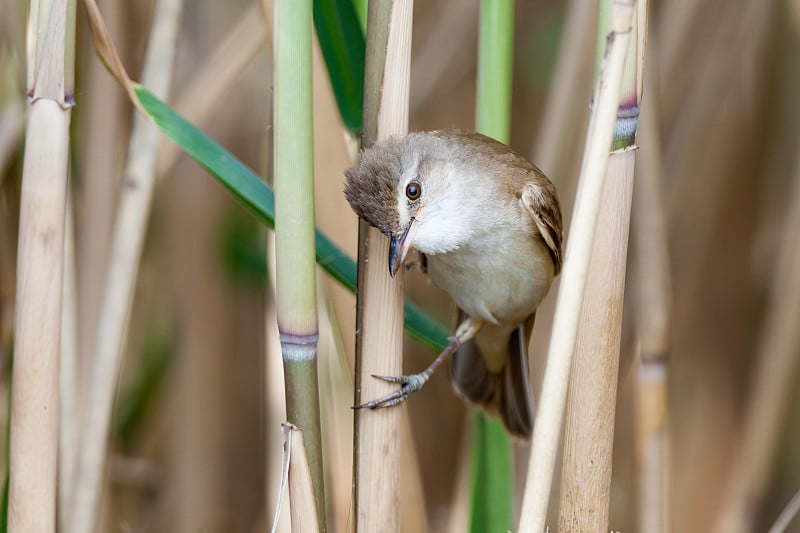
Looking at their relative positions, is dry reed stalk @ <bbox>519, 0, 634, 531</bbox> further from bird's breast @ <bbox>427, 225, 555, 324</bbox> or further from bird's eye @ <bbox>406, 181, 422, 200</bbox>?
bird's breast @ <bbox>427, 225, 555, 324</bbox>

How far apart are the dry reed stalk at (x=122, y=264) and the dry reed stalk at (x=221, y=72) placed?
0.35m

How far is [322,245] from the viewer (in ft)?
4.59

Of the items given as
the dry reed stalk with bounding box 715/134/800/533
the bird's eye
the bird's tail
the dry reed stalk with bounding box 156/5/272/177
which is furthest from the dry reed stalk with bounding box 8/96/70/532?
the dry reed stalk with bounding box 715/134/800/533

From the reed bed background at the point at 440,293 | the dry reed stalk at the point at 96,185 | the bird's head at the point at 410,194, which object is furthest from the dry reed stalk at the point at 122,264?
the bird's head at the point at 410,194

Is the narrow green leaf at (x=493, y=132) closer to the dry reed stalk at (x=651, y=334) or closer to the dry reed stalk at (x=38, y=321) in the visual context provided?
the dry reed stalk at (x=651, y=334)

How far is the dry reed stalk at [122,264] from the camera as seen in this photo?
173cm

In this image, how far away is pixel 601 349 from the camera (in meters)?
1.19

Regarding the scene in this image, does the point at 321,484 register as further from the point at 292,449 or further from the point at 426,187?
the point at 426,187

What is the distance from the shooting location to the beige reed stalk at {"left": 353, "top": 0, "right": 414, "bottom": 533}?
1229mm

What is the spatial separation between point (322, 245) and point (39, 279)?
16.8 inches

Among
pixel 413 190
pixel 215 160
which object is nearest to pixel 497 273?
pixel 413 190

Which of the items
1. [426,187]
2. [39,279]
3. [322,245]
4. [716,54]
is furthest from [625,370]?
[39,279]

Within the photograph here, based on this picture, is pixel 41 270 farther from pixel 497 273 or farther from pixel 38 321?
pixel 497 273

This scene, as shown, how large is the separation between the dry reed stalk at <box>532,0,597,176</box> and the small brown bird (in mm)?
294
